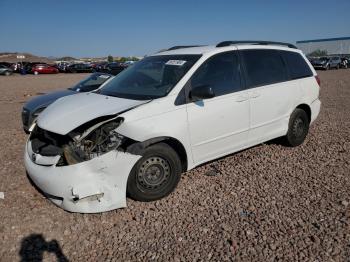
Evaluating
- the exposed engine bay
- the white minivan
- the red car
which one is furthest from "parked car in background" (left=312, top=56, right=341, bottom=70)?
the exposed engine bay

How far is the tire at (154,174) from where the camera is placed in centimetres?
385

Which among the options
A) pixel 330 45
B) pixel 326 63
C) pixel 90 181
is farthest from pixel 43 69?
pixel 330 45

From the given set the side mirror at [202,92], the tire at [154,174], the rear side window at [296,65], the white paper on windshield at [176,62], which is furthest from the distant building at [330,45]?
the tire at [154,174]

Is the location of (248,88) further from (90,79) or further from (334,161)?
(90,79)

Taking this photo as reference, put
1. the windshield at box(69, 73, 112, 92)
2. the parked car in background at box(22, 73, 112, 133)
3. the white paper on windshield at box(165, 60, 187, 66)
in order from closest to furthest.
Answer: the white paper on windshield at box(165, 60, 187, 66) → the parked car in background at box(22, 73, 112, 133) → the windshield at box(69, 73, 112, 92)

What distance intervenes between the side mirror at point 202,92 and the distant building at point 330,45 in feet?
263

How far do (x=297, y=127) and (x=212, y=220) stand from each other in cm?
303

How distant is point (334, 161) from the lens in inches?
212

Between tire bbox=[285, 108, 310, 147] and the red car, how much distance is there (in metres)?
39.8

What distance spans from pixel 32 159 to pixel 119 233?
1433 millimetres

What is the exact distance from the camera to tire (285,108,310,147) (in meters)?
5.77

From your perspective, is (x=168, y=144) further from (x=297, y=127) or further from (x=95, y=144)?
(x=297, y=127)

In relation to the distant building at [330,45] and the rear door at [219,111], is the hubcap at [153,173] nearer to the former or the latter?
the rear door at [219,111]

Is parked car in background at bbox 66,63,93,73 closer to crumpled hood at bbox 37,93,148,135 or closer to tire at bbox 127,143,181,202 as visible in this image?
crumpled hood at bbox 37,93,148,135
